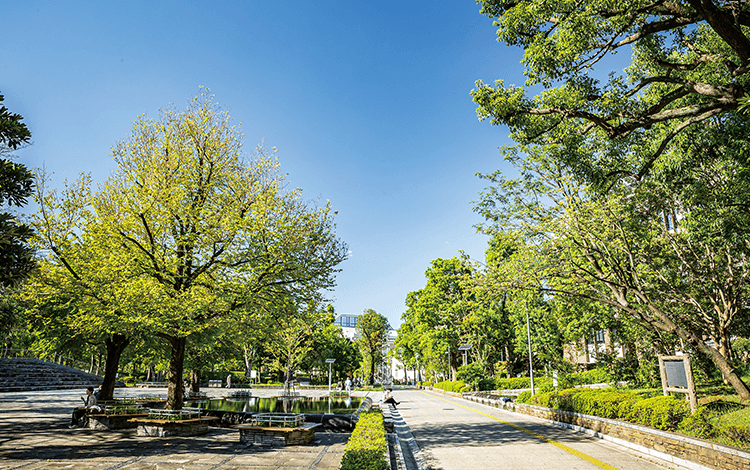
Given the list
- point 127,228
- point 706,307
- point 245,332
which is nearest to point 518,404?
point 706,307

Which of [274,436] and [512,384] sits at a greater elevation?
[274,436]

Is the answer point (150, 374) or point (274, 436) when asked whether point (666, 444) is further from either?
point (150, 374)

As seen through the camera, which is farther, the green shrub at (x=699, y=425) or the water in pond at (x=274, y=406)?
the water in pond at (x=274, y=406)

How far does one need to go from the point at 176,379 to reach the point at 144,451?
5.19 m

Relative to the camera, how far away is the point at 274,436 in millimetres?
12430

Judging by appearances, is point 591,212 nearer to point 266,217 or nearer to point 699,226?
point 699,226

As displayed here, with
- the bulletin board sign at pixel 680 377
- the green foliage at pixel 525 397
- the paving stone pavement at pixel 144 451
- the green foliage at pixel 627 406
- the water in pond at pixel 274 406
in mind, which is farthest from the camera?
the water in pond at pixel 274 406

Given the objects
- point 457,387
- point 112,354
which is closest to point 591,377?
point 457,387

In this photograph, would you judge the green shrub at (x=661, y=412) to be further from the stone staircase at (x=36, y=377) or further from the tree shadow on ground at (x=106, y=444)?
the stone staircase at (x=36, y=377)

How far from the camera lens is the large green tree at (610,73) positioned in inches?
294

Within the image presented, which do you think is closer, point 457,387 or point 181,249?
point 181,249

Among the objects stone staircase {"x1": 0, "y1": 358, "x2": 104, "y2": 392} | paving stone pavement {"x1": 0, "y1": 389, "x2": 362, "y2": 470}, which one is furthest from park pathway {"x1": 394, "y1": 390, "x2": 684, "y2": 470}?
stone staircase {"x1": 0, "y1": 358, "x2": 104, "y2": 392}

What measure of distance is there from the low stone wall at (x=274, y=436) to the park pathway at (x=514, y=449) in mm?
3234

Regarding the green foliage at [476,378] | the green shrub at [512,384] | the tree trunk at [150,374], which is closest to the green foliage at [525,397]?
the green foliage at [476,378]
